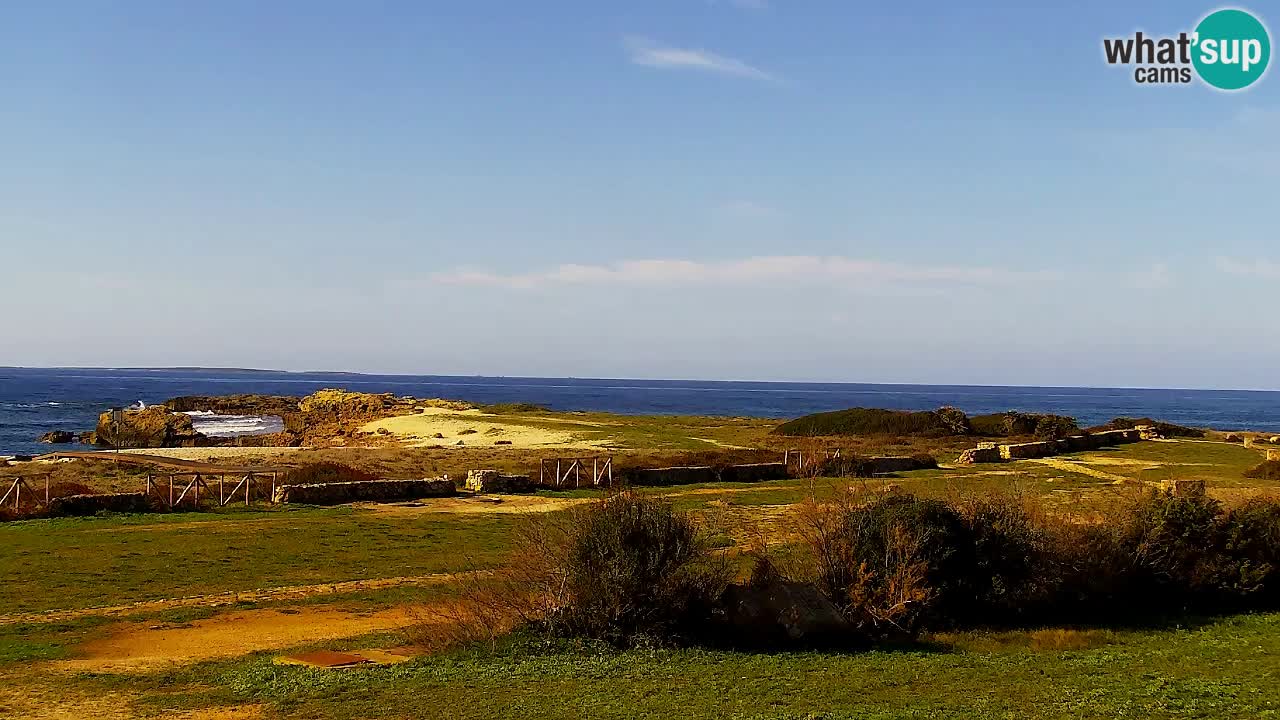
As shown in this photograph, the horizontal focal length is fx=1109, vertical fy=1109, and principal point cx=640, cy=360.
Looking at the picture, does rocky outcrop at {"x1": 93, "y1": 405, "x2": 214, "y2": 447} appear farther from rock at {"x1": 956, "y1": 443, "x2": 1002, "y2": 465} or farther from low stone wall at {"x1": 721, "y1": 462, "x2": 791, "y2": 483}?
rock at {"x1": 956, "y1": 443, "x2": 1002, "y2": 465}

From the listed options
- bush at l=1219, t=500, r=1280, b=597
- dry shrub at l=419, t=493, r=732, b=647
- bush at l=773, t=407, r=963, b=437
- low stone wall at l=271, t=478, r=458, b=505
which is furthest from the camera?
bush at l=773, t=407, r=963, b=437

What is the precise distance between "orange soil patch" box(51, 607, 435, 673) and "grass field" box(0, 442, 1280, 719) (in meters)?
0.05

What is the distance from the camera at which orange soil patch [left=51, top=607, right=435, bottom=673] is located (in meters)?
13.6

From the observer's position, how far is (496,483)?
35.4m

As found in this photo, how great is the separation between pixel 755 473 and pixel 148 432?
5721cm

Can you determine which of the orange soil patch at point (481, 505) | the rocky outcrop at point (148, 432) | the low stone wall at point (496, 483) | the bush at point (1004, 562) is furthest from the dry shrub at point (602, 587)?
the rocky outcrop at point (148, 432)

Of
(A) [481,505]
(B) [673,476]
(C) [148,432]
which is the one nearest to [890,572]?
(A) [481,505]

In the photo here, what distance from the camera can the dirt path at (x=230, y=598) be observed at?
53.3ft

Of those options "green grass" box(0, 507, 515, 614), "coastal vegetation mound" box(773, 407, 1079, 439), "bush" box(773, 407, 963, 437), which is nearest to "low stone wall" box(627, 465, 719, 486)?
"green grass" box(0, 507, 515, 614)

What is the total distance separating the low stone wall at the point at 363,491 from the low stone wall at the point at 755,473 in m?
10.4

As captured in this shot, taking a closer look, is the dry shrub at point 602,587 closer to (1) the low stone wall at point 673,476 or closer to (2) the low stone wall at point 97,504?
(2) the low stone wall at point 97,504

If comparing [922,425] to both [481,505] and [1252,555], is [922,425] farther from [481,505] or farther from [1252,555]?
[1252,555]

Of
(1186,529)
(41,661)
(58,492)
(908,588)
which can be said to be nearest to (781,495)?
(1186,529)

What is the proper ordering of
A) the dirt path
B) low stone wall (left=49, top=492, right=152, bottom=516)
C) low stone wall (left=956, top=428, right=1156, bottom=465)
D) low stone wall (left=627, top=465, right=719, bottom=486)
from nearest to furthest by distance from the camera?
the dirt path
low stone wall (left=49, top=492, right=152, bottom=516)
low stone wall (left=627, top=465, right=719, bottom=486)
low stone wall (left=956, top=428, right=1156, bottom=465)
